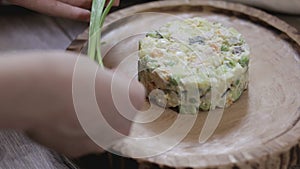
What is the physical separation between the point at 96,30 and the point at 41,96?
0.45m

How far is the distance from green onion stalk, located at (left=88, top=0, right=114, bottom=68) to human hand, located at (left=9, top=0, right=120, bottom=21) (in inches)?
2.6

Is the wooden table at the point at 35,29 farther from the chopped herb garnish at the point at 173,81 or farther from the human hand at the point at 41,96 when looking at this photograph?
the human hand at the point at 41,96

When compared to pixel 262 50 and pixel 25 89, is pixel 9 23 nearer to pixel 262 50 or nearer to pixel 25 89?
pixel 262 50

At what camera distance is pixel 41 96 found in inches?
20.0

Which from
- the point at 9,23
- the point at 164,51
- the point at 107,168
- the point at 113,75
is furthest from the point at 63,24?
the point at 113,75

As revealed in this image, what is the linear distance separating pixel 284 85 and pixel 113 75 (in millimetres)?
467

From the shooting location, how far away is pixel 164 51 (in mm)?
911

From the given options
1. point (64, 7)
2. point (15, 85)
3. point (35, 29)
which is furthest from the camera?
point (35, 29)

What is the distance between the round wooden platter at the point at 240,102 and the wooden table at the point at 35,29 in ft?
0.48

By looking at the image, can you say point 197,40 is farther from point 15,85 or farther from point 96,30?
point 15,85

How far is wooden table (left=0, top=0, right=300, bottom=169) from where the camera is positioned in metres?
1.18

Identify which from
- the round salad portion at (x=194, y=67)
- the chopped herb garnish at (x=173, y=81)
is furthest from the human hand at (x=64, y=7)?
the chopped herb garnish at (x=173, y=81)

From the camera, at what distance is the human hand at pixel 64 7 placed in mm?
1055

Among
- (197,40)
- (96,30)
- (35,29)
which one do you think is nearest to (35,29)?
(35,29)
